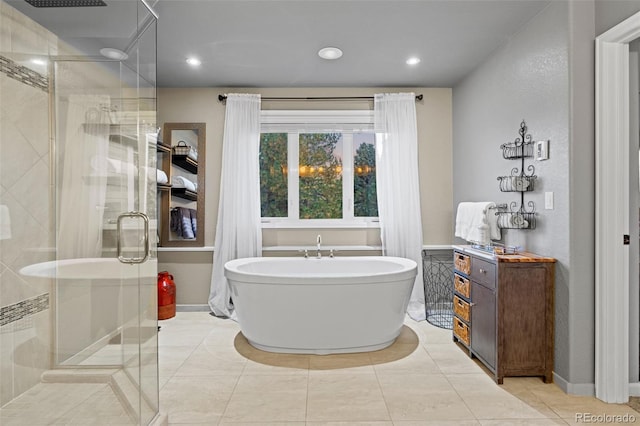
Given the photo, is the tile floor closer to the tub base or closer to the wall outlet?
the tub base

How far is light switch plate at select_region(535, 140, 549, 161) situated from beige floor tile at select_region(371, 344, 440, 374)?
157cm

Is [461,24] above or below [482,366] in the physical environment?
above

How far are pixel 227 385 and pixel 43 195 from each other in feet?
5.17

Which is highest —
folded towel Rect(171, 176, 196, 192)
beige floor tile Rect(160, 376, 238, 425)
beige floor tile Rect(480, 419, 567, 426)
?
folded towel Rect(171, 176, 196, 192)

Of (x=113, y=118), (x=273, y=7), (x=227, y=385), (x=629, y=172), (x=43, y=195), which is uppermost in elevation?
(x=273, y=7)

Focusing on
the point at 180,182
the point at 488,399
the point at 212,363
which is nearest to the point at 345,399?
the point at 488,399

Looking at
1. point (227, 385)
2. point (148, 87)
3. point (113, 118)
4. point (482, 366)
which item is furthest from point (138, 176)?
point (482, 366)

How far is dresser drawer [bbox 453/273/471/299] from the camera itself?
10.1 feet

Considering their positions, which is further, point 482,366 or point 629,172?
point 482,366

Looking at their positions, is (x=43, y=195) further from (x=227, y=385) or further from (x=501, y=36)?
(x=501, y=36)

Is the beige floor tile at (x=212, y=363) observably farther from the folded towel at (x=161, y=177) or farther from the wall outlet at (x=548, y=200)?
the wall outlet at (x=548, y=200)

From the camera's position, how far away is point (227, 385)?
101 inches

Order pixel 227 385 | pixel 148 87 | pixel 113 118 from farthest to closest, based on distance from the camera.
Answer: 1. pixel 227 385
2. pixel 148 87
3. pixel 113 118

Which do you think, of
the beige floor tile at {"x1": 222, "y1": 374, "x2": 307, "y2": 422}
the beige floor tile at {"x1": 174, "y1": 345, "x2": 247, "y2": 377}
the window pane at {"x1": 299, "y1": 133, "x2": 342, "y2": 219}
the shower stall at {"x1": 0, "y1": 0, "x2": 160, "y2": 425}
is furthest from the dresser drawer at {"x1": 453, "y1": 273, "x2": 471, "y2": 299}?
the shower stall at {"x1": 0, "y1": 0, "x2": 160, "y2": 425}
